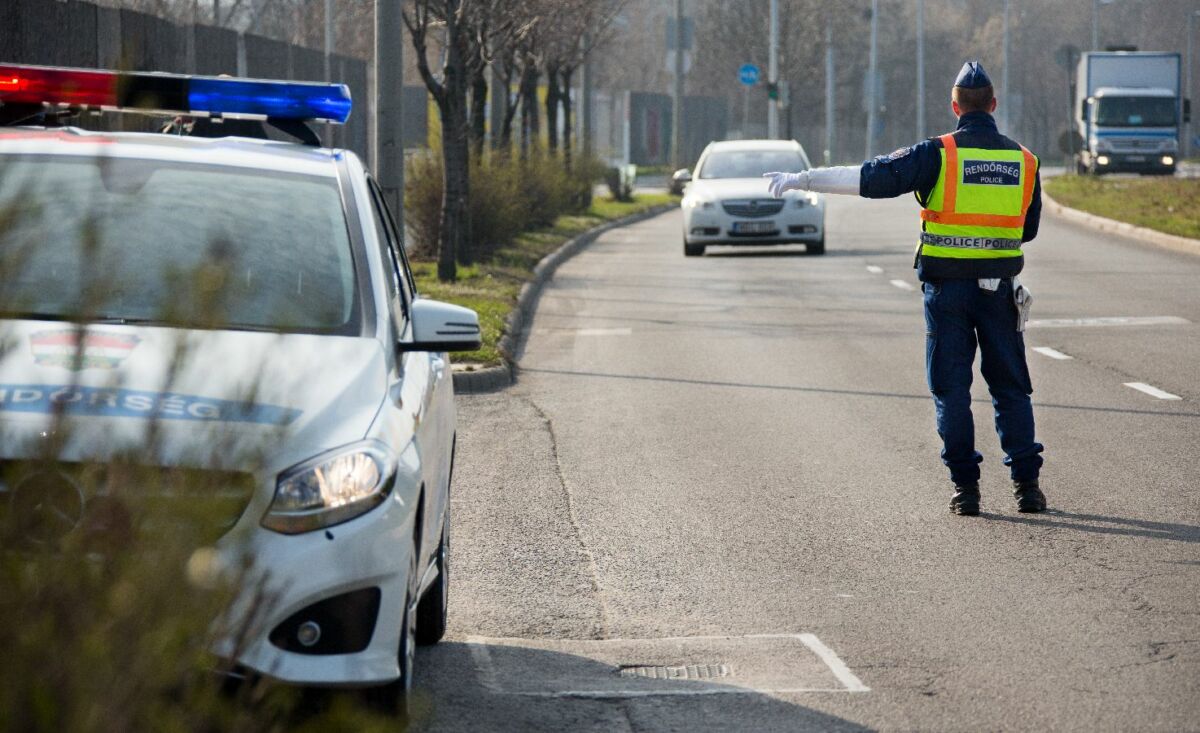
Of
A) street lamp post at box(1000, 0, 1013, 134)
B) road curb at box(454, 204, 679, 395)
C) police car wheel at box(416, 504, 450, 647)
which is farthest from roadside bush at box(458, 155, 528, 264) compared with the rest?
street lamp post at box(1000, 0, 1013, 134)

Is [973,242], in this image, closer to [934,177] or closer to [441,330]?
[934,177]

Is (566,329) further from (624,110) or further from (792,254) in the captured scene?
(624,110)

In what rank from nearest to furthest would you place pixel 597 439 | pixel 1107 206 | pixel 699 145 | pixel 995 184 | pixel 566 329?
pixel 995 184
pixel 597 439
pixel 566 329
pixel 1107 206
pixel 699 145

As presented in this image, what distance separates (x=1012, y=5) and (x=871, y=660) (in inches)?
4533

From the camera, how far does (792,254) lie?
1066 inches

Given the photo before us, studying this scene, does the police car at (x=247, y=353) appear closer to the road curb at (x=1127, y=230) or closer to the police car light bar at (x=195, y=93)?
the police car light bar at (x=195, y=93)

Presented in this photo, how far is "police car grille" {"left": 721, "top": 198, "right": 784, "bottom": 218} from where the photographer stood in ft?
85.4

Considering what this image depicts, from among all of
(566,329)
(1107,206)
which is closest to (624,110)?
(1107,206)

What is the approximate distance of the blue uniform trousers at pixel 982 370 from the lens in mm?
8133

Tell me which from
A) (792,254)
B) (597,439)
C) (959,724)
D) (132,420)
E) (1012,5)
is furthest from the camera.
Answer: (1012,5)

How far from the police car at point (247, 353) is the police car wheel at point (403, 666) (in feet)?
0.06

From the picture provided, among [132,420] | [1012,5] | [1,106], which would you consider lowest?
[132,420]

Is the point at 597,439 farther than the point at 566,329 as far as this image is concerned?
No

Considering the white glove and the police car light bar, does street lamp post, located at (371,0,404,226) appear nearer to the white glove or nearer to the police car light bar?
the white glove
